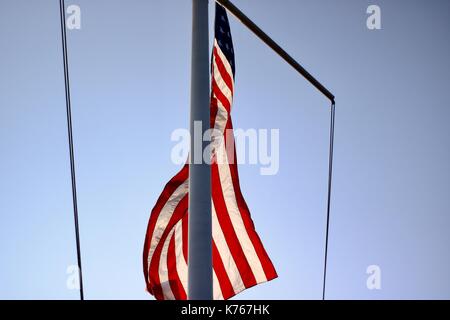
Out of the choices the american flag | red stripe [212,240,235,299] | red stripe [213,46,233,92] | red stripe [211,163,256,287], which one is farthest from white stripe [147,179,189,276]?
red stripe [213,46,233,92]

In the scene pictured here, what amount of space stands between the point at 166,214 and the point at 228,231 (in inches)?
39.6

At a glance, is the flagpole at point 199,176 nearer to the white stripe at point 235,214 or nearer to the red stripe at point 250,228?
the white stripe at point 235,214

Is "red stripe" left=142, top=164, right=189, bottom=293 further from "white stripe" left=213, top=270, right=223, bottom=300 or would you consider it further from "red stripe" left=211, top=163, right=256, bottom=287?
"white stripe" left=213, top=270, right=223, bottom=300

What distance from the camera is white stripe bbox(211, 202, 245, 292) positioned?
22.6 feet

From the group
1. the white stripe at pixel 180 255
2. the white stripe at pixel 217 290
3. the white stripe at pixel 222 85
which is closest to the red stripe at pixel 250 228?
the white stripe at pixel 222 85

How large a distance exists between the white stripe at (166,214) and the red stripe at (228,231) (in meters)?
0.59

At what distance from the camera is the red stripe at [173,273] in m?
6.72

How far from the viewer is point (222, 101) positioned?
6.76 m

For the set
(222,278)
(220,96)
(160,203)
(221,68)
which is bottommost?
(222,278)

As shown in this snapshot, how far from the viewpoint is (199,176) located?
5152mm

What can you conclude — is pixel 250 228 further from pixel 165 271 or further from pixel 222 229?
pixel 165 271

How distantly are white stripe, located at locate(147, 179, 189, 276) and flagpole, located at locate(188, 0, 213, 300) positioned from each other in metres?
1.24

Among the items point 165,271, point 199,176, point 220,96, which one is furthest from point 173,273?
point 220,96
